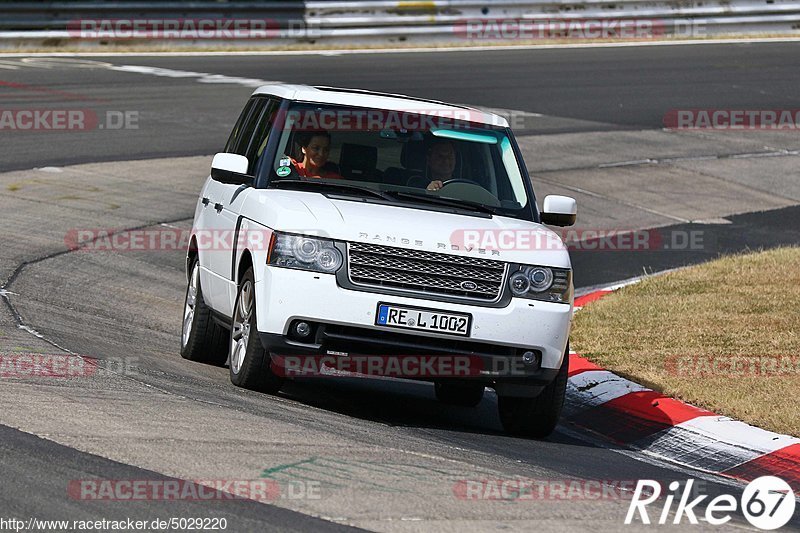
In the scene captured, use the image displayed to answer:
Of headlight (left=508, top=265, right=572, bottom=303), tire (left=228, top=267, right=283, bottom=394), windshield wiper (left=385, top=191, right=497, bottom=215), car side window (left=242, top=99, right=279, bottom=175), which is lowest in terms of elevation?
tire (left=228, top=267, right=283, bottom=394)

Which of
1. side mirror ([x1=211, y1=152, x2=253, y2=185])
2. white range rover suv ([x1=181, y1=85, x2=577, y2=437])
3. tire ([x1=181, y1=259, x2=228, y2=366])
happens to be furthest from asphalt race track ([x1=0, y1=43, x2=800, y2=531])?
side mirror ([x1=211, y1=152, x2=253, y2=185])

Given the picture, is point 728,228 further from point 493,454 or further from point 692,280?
point 493,454

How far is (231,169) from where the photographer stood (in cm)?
895

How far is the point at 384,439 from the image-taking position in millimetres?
7488

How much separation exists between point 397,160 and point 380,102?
22.5 inches

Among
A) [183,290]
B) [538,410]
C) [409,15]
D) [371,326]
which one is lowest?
[183,290]

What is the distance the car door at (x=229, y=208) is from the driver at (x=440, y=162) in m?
1.09

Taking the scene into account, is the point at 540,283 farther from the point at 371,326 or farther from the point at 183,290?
the point at 183,290

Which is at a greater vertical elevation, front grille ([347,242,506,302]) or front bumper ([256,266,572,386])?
front grille ([347,242,506,302])

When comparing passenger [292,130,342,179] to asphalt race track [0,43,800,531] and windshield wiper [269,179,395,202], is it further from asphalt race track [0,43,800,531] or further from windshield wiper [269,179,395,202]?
asphalt race track [0,43,800,531]

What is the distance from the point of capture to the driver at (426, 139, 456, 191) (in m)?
9.00

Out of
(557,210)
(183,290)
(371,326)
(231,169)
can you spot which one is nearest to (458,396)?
(557,210)

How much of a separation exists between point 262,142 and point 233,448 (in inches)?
124

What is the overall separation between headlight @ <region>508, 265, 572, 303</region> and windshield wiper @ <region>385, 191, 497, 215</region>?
2.37 ft
